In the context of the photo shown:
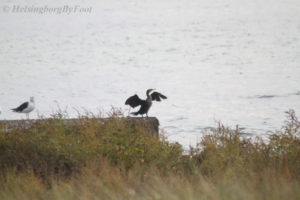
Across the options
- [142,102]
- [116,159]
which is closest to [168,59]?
[142,102]

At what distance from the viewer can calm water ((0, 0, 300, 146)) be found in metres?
23.6

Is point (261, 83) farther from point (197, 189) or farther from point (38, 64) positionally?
point (197, 189)

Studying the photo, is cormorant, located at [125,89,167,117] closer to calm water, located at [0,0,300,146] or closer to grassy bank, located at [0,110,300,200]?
grassy bank, located at [0,110,300,200]

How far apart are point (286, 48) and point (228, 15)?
42.7ft

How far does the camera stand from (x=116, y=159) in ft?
29.6

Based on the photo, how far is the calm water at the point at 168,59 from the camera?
928 inches

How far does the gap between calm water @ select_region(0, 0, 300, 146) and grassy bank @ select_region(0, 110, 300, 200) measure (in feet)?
13.7

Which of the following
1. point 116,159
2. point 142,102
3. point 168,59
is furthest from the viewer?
point 168,59

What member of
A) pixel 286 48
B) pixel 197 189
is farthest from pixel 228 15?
pixel 197 189

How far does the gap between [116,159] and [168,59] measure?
29337 millimetres

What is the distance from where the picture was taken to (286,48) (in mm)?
38156

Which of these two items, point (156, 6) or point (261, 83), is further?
point (156, 6)

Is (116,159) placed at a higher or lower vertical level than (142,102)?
lower

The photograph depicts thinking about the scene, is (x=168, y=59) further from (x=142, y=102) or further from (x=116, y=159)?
(x=116, y=159)
